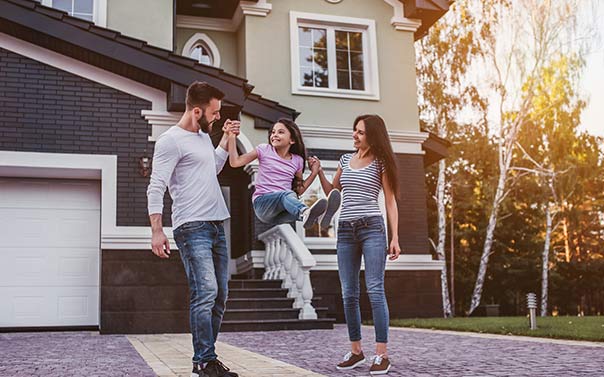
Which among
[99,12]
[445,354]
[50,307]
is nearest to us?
[445,354]

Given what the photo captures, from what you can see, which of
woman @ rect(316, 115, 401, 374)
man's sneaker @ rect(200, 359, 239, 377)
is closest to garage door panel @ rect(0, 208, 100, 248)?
woman @ rect(316, 115, 401, 374)

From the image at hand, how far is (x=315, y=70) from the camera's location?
14.4 meters

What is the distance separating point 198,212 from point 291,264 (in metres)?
6.97

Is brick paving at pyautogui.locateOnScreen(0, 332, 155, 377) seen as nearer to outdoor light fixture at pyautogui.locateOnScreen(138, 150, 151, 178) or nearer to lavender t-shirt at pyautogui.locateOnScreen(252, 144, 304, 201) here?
lavender t-shirt at pyautogui.locateOnScreen(252, 144, 304, 201)

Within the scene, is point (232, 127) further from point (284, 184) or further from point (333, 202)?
point (333, 202)

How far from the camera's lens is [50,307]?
970cm

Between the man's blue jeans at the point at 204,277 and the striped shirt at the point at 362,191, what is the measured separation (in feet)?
3.46

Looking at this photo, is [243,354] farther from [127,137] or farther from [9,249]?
[9,249]

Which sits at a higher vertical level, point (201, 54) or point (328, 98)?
point (201, 54)

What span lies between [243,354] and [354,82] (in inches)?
371

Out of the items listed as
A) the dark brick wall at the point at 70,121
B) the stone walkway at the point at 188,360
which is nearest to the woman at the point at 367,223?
the stone walkway at the point at 188,360

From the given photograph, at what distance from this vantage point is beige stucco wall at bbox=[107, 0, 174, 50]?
12992 millimetres

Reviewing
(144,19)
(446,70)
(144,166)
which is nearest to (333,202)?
(144,166)

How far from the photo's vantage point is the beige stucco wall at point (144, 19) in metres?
13.0
